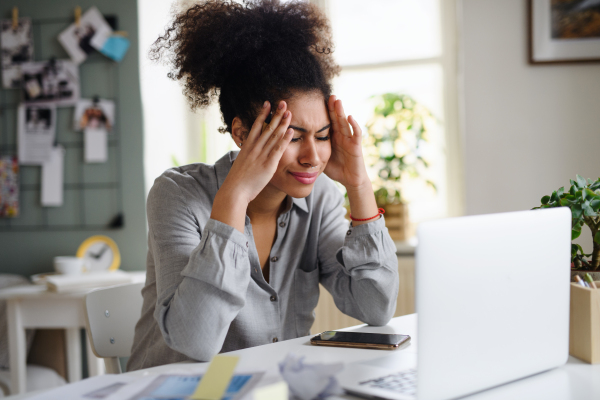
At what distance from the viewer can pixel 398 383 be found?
736 millimetres

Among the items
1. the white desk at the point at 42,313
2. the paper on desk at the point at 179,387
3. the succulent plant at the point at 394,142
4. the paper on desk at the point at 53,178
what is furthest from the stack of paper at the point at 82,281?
the paper on desk at the point at 179,387

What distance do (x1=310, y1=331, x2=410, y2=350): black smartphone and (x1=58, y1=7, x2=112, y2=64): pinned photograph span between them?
2.12 m

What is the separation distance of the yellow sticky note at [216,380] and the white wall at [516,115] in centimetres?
201

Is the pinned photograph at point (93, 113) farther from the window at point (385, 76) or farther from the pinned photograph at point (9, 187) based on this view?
the pinned photograph at point (9, 187)

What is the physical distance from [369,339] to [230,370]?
0.39 meters

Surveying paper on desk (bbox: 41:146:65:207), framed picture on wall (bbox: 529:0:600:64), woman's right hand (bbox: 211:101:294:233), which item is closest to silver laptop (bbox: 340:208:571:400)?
woman's right hand (bbox: 211:101:294:233)

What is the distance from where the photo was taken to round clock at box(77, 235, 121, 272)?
253 centimetres

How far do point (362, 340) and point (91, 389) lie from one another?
0.45m

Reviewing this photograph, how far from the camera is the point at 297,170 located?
1159 millimetres

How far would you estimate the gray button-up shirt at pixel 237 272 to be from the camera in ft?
3.11

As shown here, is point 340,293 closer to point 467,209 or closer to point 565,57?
point 467,209

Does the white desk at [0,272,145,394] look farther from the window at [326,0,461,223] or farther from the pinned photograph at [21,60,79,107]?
the window at [326,0,461,223]

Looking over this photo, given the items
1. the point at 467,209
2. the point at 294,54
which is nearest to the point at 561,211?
the point at 294,54

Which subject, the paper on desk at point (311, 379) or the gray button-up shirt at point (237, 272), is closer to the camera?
the paper on desk at point (311, 379)
